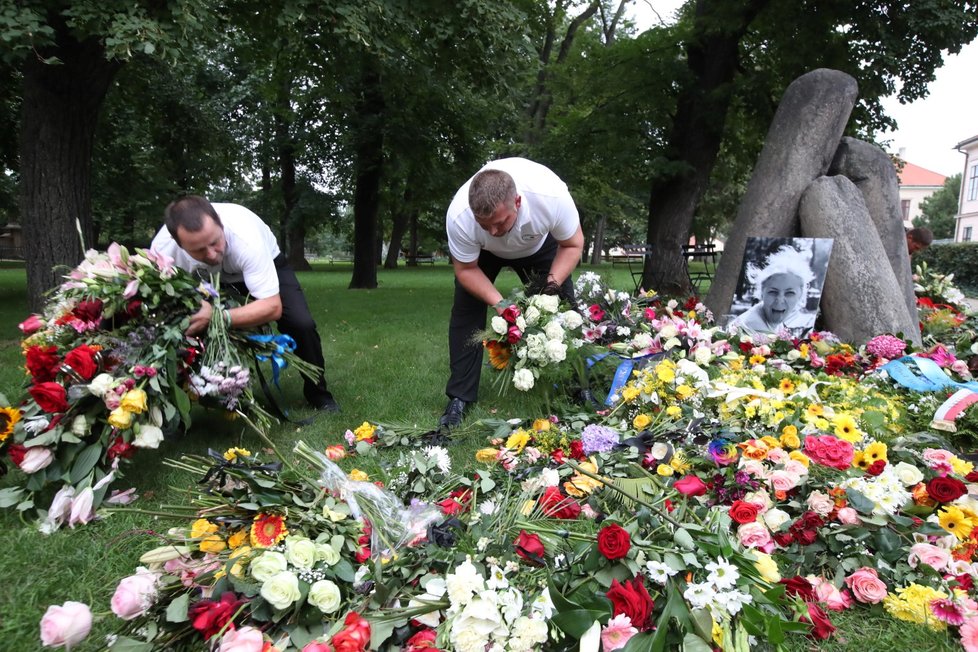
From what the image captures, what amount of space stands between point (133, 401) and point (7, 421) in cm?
62

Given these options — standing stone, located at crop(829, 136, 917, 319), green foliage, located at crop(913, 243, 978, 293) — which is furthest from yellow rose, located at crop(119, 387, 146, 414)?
green foliage, located at crop(913, 243, 978, 293)

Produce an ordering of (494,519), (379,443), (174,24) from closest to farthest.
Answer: (494,519) < (379,443) < (174,24)

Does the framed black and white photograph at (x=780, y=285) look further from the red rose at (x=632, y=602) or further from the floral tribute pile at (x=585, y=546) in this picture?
the red rose at (x=632, y=602)

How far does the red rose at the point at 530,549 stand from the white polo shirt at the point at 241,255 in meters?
2.49

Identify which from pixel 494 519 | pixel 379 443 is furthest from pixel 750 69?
pixel 494 519

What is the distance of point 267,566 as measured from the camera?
169cm

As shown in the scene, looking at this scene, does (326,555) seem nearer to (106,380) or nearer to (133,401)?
(133,401)

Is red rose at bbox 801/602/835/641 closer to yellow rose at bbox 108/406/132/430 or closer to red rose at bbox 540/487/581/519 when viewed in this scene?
red rose at bbox 540/487/581/519

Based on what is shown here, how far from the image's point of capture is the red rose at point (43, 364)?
286 cm

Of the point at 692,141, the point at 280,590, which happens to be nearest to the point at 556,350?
the point at 280,590

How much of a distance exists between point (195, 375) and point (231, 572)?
66.4 inches

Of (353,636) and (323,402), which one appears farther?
(323,402)

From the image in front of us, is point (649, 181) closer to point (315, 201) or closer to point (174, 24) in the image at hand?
point (174, 24)

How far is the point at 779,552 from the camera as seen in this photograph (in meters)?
2.26
